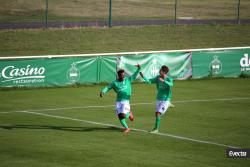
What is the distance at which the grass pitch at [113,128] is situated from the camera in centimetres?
1938

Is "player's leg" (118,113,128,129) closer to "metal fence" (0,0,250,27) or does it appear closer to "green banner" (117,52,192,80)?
"green banner" (117,52,192,80)

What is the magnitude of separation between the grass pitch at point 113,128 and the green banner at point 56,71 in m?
0.55

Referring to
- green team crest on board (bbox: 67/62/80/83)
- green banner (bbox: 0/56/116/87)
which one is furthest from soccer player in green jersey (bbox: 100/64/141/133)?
green team crest on board (bbox: 67/62/80/83)

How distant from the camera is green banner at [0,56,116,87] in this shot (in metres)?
33.3

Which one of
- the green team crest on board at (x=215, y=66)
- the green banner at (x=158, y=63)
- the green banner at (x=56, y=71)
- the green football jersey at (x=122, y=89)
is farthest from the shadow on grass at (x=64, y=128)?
the green team crest on board at (x=215, y=66)

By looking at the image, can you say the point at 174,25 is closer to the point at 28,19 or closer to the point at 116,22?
the point at 116,22

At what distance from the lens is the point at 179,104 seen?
1184 inches

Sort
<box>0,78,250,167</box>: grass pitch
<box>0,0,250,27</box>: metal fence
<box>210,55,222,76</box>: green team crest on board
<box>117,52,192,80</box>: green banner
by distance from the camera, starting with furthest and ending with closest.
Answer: <box>0,0,250,27</box>: metal fence < <box>210,55,222,76</box>: green team crest on board < <box>117,52,192,80</box>: green banner < <box>0,78,250,167</box>: grass pitch

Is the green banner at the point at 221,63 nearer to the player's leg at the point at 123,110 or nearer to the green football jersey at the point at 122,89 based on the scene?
the green football jersey at the point at 122,89

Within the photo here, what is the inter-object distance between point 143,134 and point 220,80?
16.1m

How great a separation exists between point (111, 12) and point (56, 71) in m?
20.1

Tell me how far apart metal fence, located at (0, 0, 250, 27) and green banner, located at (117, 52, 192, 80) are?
11.4 m

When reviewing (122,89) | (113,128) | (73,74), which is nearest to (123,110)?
(122,89)

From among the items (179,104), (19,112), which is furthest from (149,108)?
(19,112)
